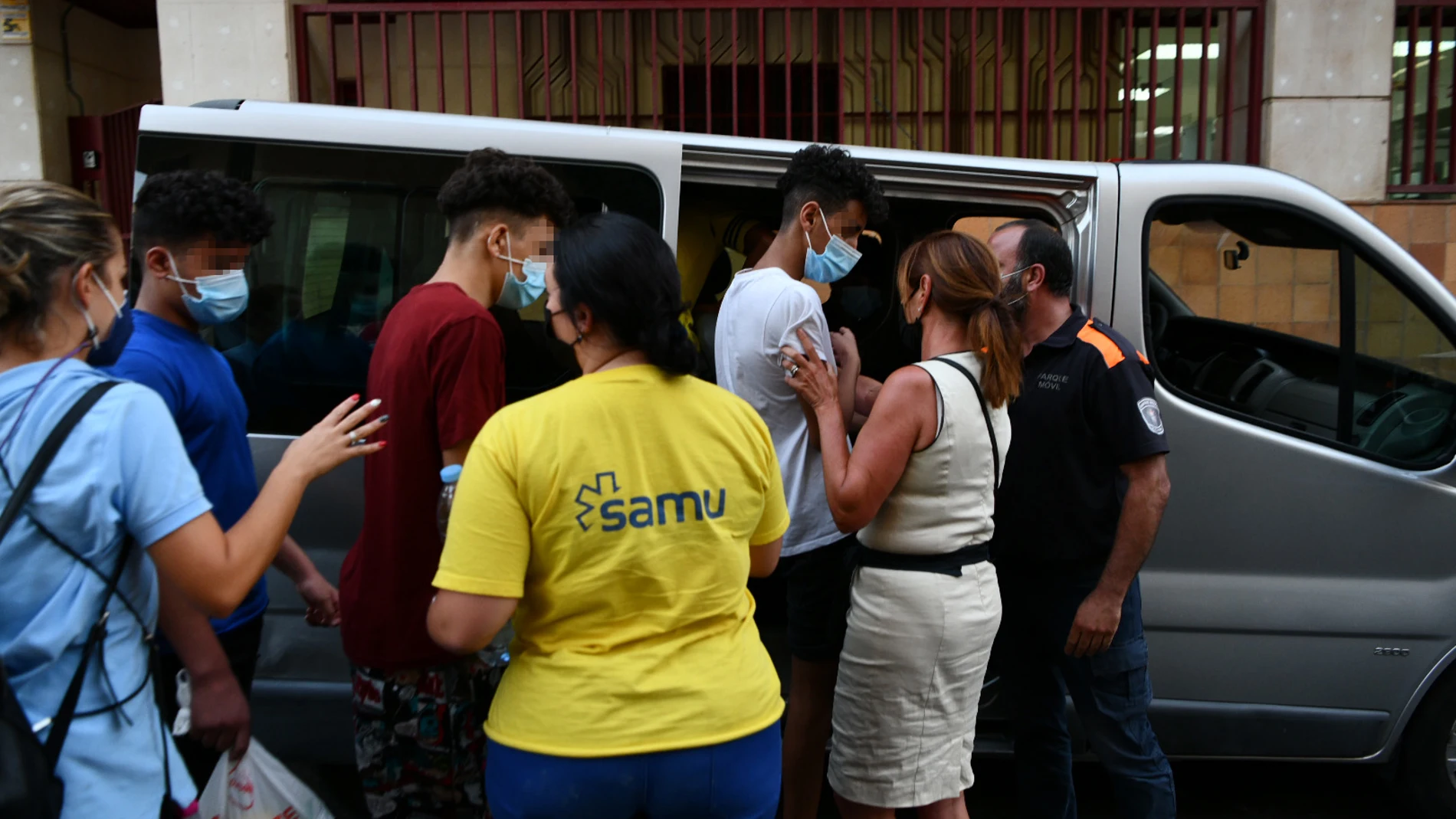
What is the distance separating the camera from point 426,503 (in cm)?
221

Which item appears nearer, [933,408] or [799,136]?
[933,408]

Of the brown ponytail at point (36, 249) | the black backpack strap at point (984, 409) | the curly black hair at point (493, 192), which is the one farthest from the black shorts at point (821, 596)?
the brown ponytail at point (36, 249)

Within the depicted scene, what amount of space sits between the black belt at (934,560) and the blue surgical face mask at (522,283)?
996 mm

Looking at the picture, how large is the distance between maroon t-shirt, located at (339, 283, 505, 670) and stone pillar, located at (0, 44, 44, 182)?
6369mm

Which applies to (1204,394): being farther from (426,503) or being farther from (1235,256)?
(426,503)

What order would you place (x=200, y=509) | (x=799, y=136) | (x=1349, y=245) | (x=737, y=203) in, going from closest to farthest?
(x=200, y=509), (x=1349, y=245), (x=737, y=203), (x=799, y=136)

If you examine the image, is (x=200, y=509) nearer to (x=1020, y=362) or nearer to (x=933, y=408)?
(x=933, y=408)

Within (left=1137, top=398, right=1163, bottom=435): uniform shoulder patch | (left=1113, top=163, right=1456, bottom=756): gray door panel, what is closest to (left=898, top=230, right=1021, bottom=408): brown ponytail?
(left=1137, top=398, right=1163, bottom=435): uniform shoulder patch

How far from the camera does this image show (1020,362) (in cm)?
254

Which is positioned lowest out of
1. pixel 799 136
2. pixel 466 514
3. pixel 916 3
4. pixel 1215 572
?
pixel 1215 572

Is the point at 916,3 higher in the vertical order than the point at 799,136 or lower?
higher

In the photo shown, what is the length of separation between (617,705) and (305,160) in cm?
194

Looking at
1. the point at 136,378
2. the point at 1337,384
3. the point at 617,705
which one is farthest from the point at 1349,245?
A: the point at 136,378

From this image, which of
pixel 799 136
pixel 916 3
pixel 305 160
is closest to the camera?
pixel 305 160
